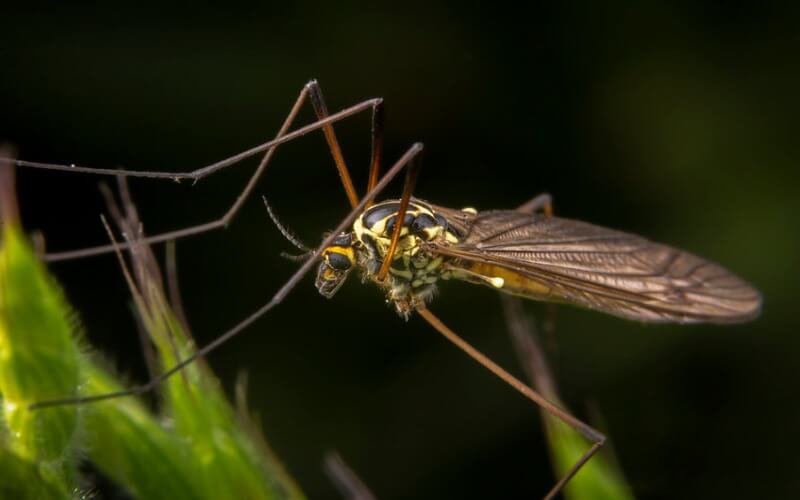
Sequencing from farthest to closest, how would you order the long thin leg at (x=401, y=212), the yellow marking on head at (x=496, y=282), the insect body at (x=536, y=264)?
the yellow marking on head at (x=496, y=282), the insect body at (x=536, y=264), the long thin leg at (x=401, y=212)

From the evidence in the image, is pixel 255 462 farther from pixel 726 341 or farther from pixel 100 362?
pixel 726 341

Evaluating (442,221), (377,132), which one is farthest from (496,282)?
(377,132)

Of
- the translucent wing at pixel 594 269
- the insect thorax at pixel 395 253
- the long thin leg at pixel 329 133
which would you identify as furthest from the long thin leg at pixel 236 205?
the translucent wing at pixel 594 269

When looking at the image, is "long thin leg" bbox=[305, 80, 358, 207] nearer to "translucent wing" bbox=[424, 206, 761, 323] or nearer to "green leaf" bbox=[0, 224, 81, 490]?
"translucent wing" bbox=[424, 206, 761, 323]

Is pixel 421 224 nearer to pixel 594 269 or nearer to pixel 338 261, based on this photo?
pixel 338 261

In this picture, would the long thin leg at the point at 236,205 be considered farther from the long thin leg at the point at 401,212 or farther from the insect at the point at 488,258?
the long thin leg at the point at 401,212

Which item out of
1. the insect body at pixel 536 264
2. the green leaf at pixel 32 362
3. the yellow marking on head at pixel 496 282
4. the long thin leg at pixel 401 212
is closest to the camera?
the green leaf at pixel 32 362

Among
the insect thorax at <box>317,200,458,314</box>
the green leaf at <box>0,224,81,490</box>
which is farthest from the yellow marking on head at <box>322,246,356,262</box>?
the green leaf at <box>0,224,81,490</box>

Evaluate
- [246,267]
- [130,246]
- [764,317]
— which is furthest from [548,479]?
[130,246]
